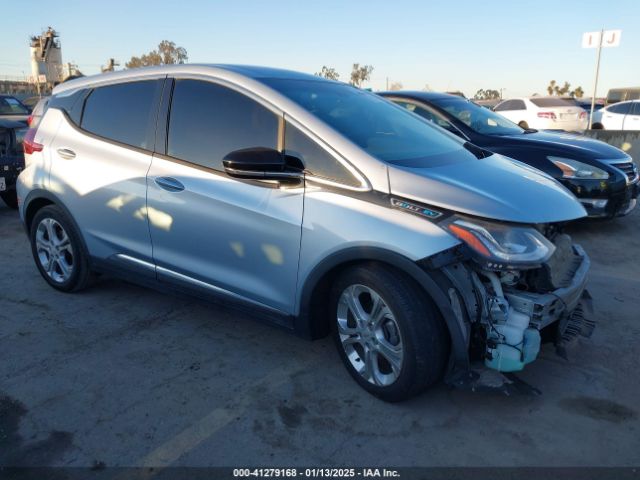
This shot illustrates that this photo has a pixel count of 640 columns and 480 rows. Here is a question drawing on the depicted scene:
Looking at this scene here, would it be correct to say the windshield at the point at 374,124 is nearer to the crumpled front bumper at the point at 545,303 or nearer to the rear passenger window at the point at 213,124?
the rear passenger window at the point at 213,124

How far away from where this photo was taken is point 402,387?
273 centimetres

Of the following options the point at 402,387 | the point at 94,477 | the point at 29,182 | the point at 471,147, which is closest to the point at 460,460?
the point at 402,387

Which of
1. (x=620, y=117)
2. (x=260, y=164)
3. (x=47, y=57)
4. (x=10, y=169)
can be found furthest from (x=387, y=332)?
(x=47, y=57)

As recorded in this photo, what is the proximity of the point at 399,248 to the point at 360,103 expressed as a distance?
1444 millimetres

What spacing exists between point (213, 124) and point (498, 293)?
1.96 meters

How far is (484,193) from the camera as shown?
268cm

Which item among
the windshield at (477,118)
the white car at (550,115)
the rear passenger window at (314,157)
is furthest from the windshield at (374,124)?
the white car at (550,115)

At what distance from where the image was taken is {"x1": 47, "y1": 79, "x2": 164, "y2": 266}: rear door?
3.63 metres

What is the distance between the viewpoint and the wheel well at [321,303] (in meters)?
2.86

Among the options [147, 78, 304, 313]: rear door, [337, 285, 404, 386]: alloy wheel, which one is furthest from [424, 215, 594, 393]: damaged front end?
[147, 78, 304, 313]: rear door

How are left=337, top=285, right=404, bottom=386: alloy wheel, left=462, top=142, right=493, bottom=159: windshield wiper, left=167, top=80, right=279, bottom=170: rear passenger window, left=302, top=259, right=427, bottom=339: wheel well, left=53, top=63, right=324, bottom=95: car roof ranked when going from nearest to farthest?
left=337, top=285, right=404, bottom=386: alloy wheel
left=302, top=259, right=427, bottom=339: wheel well
left=167, top=80, right=279, bottom=170: rear passenger window
left=53, top=63, right=324, bottom=95: car roof
left=462, top=142, right=493, bottom=159: windshield wiper

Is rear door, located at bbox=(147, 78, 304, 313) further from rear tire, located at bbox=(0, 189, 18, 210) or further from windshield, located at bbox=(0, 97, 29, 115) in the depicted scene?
windshield, located at bbox=(0, 97, 29, 115)

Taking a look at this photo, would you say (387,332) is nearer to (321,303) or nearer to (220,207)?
(321,303)

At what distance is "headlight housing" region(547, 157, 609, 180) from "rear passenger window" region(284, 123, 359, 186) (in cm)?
410
